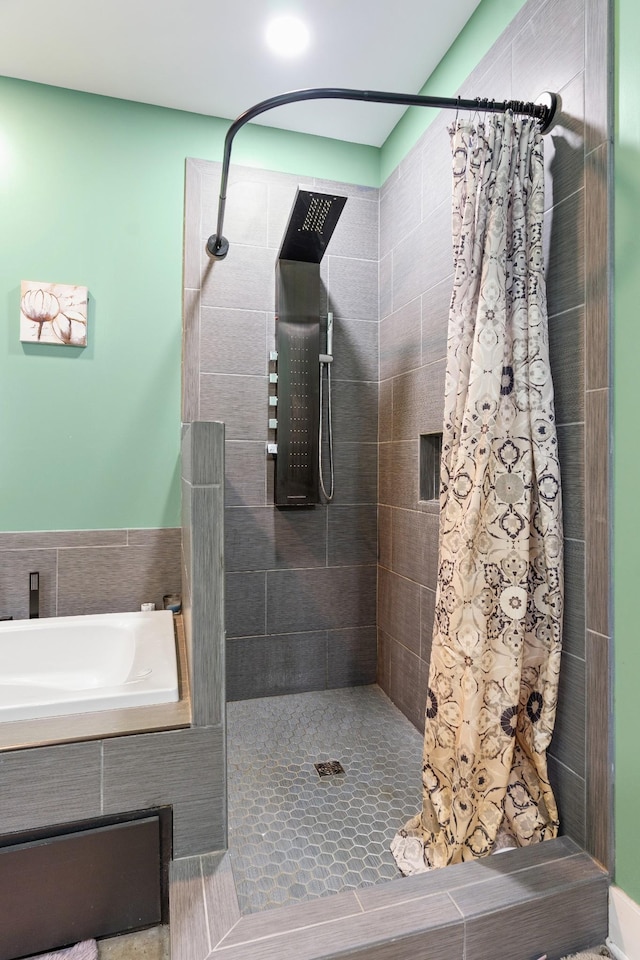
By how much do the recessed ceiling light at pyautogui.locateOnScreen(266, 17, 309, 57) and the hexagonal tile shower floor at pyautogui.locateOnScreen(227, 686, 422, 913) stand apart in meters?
2.92

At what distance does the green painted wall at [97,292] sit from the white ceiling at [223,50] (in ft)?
0.44

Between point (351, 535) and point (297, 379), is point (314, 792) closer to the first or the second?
point (351, 535)

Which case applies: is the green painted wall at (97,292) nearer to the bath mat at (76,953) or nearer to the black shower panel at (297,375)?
the black shower panel at (297,375)

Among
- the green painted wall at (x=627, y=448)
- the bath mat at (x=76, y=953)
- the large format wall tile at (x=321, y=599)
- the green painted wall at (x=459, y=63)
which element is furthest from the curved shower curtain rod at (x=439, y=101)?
the bath mat at (x=76, y=953)

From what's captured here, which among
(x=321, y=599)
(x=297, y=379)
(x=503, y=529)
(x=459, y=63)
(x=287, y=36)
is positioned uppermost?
(x=287, y=36)

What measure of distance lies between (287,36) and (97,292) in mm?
1347

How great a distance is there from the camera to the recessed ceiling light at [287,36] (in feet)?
6.66

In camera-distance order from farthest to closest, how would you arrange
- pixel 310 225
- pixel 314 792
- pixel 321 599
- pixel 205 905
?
pixel 321 599
pixel 310 225
pixel 314 792
pixel 205 905

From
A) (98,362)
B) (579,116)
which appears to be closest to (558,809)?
(579,116)

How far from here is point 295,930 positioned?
1163 mm

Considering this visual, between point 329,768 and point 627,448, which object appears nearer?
point 627,448

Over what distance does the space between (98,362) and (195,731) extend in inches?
70.8

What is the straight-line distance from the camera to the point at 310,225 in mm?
2359

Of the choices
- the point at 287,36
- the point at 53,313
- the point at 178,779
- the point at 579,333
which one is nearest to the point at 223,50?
the point at 287,36
